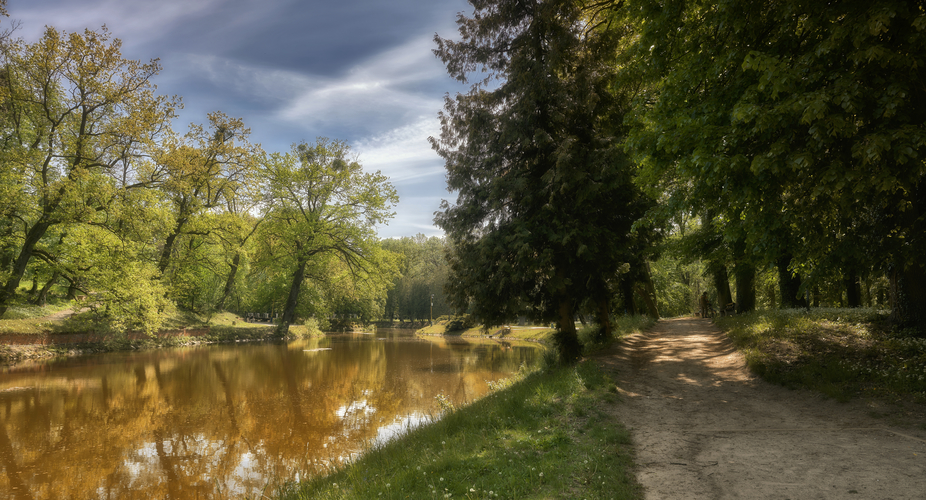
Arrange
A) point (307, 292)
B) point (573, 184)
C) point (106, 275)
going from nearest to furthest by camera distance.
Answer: point (573, 184), point (106, 275), point (307, 292)

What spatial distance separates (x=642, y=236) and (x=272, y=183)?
3003 centimetres

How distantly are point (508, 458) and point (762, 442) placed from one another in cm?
348

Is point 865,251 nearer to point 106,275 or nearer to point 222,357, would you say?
point 222,357

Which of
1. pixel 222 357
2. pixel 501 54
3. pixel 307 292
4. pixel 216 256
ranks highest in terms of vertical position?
pixel 501 54

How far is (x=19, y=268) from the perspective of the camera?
20.1 meters

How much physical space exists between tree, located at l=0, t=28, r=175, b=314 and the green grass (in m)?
22.2

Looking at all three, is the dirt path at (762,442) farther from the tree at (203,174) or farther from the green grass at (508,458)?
the tree at (203,174)

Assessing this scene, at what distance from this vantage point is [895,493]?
4234mm

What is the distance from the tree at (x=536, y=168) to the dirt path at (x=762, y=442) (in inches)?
140

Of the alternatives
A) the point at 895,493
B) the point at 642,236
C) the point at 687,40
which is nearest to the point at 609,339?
the point at 642,236

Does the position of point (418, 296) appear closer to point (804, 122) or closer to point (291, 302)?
point (291, 302)

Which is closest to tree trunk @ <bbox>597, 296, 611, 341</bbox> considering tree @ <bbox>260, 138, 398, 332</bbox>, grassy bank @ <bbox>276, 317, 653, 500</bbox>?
grassy bank @ <bbox>276, 317, 653, 500</bbox>

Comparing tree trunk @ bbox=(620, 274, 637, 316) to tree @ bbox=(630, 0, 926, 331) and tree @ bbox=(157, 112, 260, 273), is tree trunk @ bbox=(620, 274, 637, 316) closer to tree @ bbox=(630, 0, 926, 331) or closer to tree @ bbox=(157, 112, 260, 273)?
tree @ bbox=(630, 0, 926, 331)

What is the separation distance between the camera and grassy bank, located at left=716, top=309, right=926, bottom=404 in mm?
7238
